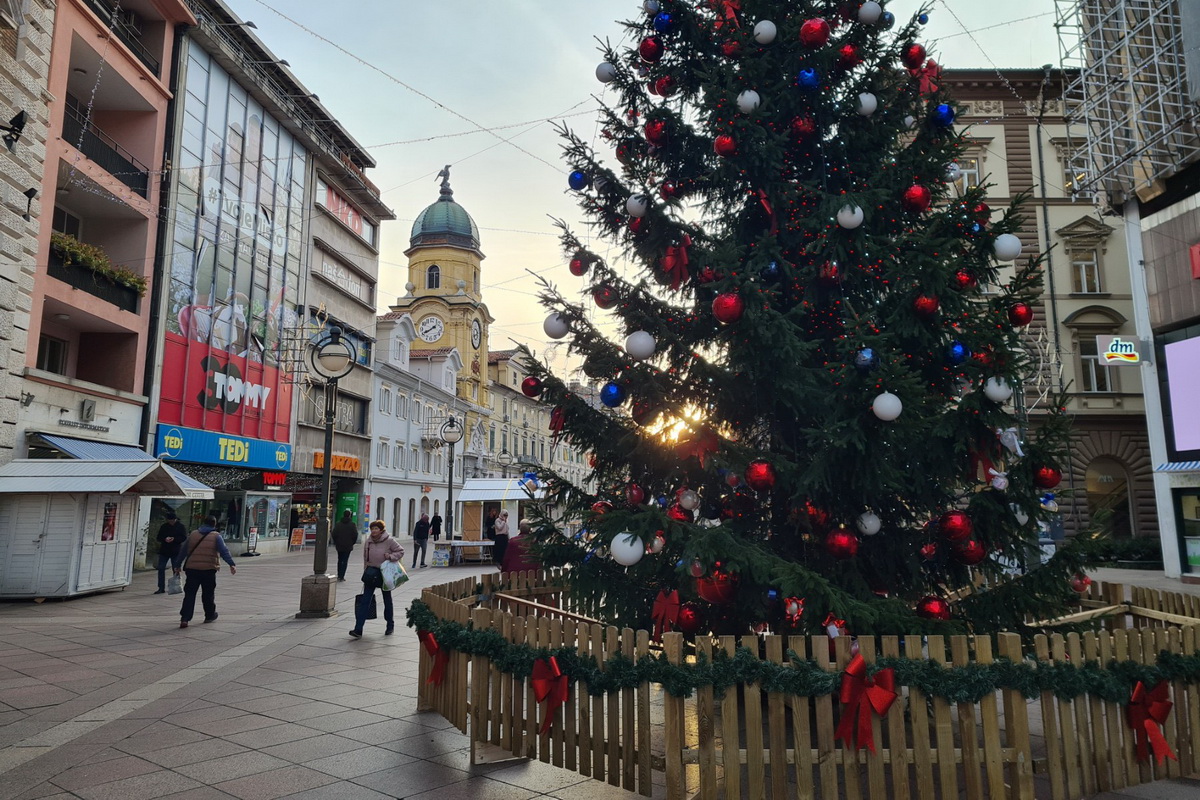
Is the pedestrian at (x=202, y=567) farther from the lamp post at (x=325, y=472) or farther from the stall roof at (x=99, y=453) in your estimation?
the stall roof at (x=99, y=453)

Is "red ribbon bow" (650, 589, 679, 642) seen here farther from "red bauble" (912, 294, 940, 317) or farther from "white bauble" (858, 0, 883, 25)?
"white bauble" (858, 0, 883, 25)

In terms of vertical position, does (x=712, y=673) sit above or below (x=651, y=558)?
below

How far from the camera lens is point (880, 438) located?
582 centimetres

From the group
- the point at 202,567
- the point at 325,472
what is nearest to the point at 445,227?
the point at 325,472

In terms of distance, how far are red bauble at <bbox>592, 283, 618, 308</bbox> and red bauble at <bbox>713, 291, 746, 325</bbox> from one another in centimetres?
133

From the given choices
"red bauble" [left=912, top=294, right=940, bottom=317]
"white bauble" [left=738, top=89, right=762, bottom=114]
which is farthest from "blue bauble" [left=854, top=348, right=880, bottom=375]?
"white bauble" [left=738, top=89, right=762, bottom=114]

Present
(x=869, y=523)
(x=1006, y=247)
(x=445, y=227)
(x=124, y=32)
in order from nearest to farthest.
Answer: (x=869, y=523), (x=1006, y=247), (x=124, y=32), (x=445, y=227)

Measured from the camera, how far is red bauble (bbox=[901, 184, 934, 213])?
255 inches

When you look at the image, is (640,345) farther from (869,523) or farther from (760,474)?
(869,523)

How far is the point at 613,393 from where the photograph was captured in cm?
648

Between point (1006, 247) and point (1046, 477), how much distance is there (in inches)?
72.2

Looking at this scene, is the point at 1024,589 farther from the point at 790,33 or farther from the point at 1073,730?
the point at 790,33

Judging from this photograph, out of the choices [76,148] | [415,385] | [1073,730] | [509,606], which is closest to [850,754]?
[1073,730]

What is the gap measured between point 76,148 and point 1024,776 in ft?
72.9
